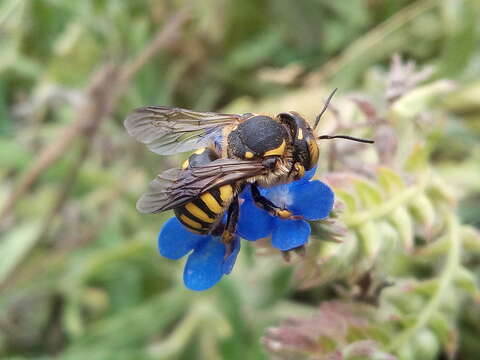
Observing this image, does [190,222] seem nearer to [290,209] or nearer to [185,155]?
[290,209]

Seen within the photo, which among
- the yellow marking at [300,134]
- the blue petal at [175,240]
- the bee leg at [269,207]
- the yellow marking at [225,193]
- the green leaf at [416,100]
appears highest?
the green leaf at [416,100]

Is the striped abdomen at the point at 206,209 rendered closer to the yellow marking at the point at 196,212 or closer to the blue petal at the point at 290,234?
the yellow marking at the point at 196,212

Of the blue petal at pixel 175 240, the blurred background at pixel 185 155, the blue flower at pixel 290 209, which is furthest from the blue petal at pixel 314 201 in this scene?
the blurred background at pixel 185 155

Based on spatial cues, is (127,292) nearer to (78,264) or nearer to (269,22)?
(78,264)

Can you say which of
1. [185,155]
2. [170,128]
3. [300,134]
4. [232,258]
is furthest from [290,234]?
[185,155]

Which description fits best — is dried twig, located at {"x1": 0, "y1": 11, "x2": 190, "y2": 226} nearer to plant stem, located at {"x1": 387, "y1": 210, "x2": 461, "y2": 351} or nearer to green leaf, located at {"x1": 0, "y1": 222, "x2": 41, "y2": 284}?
green leaf, located at {"x1": 0, "y1": 222, "x2": 41, "y2": 284}
